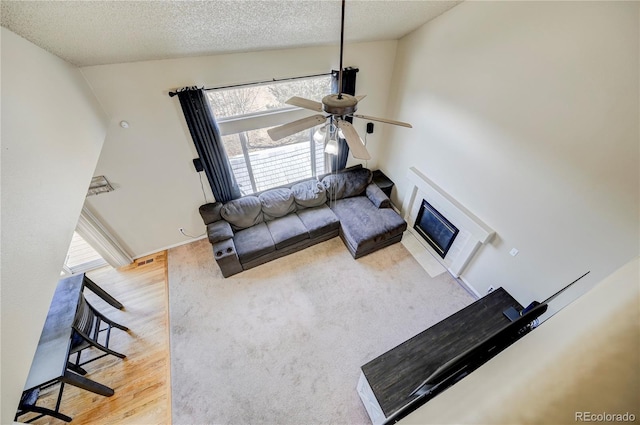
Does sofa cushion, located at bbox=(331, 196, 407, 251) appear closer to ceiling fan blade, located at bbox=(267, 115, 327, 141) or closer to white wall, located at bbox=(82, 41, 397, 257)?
white wall, located at bbox=(82, 41, 397, 257)

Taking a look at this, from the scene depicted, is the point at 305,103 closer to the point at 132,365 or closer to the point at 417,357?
the point at 417,357

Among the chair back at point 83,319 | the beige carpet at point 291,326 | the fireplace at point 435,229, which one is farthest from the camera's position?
the fireplace at point 435,229

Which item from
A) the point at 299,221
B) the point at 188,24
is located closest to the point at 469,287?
the point at 299,221

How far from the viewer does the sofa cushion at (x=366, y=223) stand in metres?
4.02

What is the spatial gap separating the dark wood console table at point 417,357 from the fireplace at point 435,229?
3.52ft

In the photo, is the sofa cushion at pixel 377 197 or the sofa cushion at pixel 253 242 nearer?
the sofa cushion at pixel 253 242

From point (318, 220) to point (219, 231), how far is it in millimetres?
1604

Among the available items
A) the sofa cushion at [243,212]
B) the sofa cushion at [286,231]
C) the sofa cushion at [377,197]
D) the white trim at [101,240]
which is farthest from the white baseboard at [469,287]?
the white trim at [101,240]

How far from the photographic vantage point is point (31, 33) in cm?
168

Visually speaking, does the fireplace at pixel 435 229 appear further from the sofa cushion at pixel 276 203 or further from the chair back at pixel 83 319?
the chair back at pixel 83 319

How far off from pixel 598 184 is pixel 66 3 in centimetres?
411

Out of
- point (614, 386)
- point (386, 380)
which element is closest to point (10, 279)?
point (614, 386)
